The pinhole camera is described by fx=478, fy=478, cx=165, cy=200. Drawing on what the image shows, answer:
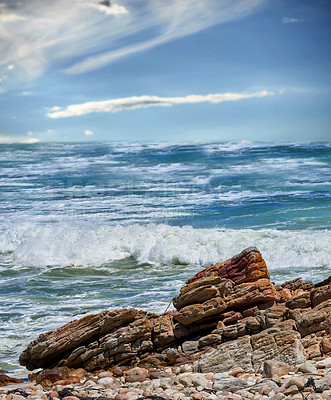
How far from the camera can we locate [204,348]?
24.2 feet

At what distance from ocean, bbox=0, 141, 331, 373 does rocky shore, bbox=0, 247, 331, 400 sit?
50.3 inches

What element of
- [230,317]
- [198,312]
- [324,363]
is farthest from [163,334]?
[324,363]

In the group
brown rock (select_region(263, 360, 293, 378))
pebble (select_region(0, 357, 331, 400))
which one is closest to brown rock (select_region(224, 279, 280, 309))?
pebble (select_region(0, 357, 331, 400))

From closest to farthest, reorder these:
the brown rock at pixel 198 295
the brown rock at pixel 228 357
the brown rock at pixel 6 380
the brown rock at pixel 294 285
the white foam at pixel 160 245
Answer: the brown rock at pixel 228 357 < the brown rock at pixel 6 380 < the brown rock at pixel 198 295 < the brown rock at pixel 294 285 < the white foam at pixel 160 245

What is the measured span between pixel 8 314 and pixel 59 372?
361cm

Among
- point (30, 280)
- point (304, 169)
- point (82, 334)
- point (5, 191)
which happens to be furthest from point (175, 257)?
point (304, 169)

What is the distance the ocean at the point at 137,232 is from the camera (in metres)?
11.4

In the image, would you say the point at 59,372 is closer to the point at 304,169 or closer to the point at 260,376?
the point at 260,376

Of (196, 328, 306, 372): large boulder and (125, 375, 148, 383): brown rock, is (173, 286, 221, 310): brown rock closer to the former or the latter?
(196, 328, 306, 372): large boulder

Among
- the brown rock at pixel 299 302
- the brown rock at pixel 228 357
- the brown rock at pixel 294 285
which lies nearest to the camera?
the brown rock at pixel 228 357

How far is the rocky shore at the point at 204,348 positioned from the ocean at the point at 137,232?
1.28 metres

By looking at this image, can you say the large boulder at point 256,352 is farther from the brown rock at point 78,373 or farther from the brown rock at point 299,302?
the brown rock at point 78,373

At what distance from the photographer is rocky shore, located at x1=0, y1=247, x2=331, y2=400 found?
586 cm

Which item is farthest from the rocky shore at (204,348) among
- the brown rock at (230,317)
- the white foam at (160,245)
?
the white foam at (160,245)
